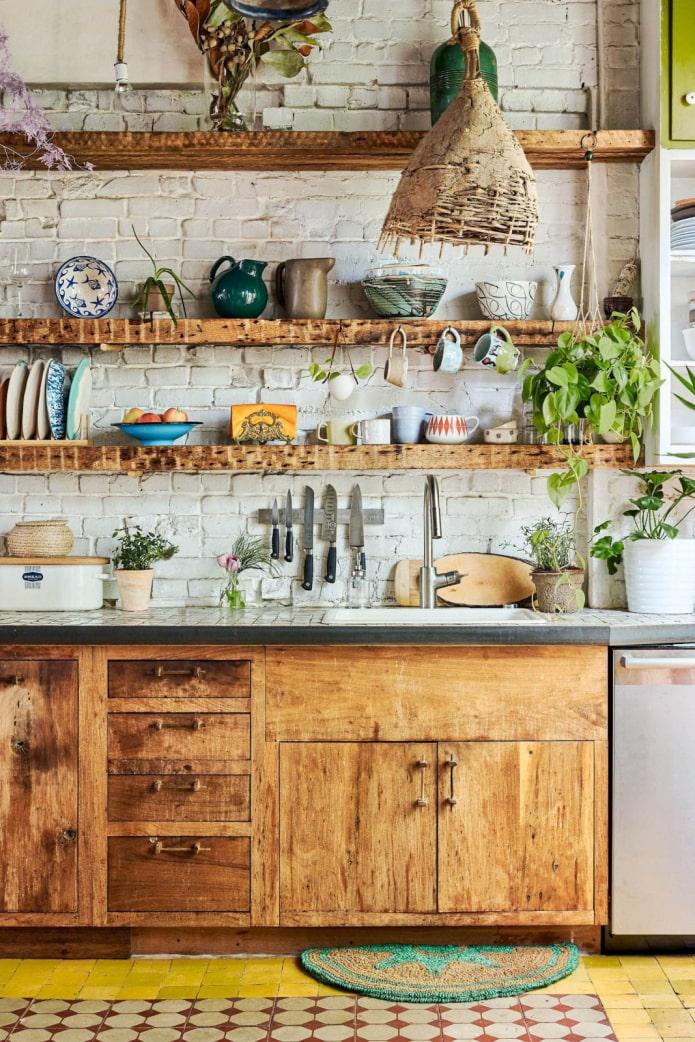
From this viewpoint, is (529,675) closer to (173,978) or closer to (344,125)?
(173,978)

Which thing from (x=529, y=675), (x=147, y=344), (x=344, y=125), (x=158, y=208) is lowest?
(x=529, y=675)

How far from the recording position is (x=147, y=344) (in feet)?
11.2

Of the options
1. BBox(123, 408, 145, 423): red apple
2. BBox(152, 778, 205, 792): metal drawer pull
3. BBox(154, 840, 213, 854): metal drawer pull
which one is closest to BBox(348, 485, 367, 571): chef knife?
BBox(123, 408, 145, 423): red apple

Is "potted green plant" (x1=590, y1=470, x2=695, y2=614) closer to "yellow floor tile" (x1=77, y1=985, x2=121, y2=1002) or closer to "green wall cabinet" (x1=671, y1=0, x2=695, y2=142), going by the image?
"green wall cabinet" (x1=671, y1=0, x2=695, y2=142)

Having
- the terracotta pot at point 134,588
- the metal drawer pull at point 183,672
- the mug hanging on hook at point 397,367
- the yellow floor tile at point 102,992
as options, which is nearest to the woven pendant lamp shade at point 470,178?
the mug hanging on hook at point 397,367

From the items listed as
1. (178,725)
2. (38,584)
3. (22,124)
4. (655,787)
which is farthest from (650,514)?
(22,124)

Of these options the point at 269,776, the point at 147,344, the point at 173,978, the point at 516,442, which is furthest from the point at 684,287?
the point at 173,978

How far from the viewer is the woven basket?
10.9 feet

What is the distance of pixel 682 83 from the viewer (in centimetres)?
317

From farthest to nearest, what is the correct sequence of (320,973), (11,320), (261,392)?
1. (261,392)
2. (11,320)
3. (320,973)

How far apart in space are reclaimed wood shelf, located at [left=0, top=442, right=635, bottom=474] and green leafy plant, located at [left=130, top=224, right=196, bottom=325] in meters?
0.44

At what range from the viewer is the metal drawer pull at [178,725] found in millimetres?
2883

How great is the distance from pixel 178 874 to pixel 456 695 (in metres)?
0.93

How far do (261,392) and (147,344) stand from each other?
41 centimetres
